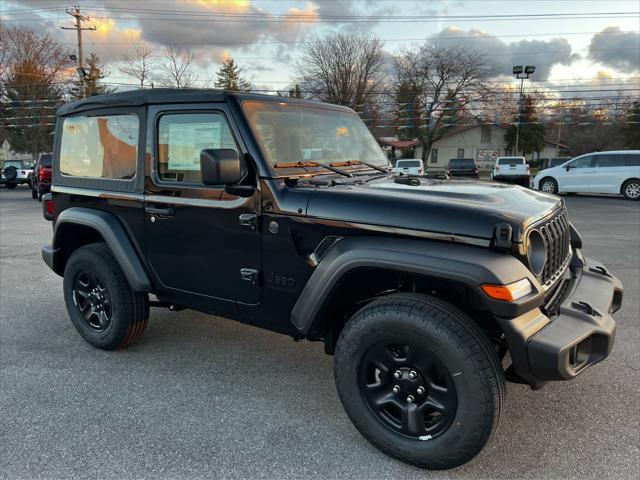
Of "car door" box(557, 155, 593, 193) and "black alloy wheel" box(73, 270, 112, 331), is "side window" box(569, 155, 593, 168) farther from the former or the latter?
"black alloy wheel" box(73, 270, 112, 331)

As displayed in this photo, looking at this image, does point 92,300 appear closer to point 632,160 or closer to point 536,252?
point 536,252

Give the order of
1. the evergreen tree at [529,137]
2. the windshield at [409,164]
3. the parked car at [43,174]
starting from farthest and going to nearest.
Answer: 1. the evergreen tree at [529,137]
2. the windshield at [409,164]
3. the parked car at [43,174]

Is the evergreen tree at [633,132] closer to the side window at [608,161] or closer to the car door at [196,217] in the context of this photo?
the side window at [608,161]

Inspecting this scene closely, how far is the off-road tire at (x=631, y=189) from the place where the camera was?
16.8m

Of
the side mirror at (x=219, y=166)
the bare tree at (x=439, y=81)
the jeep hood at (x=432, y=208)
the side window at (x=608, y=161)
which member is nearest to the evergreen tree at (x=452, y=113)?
the bare tree at (x=439, y=81)

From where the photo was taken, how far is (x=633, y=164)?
1675cm

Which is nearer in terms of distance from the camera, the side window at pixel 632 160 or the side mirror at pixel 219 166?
the side mirror at pixel 219 166

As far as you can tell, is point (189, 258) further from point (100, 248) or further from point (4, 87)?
point (4, 87)

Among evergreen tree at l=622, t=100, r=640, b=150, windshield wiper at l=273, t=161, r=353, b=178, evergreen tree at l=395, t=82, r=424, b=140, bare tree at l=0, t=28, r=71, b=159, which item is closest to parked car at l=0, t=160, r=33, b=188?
bare tree at l=0, t=28, r=71, b=159

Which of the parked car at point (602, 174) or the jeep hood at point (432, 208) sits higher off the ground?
the parked car at point (602, 174)

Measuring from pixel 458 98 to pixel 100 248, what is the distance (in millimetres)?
51924

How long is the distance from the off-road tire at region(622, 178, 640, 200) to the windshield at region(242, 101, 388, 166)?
16477 mm

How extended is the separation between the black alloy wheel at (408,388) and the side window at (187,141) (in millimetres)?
1538

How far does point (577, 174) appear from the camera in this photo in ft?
58.0
